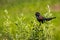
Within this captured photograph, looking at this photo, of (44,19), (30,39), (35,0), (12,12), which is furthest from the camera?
(35,0)

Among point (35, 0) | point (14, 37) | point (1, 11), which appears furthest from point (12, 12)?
point (14, 37)

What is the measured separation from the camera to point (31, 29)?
452 inches

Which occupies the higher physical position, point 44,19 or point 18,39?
point 44,19

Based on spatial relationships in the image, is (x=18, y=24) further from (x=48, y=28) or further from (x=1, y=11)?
(x=1, y=11)

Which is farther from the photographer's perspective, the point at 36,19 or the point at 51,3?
the point at 51,3

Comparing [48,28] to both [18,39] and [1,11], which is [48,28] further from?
[1,11]

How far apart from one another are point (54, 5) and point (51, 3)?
60 centimetres

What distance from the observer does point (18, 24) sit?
11438mm

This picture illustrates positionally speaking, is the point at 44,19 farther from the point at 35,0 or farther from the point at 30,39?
Answer: the point at 35,0

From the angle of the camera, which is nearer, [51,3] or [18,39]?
[18,39]

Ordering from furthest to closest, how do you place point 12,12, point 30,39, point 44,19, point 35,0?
1. point 35,0
2. point 12,12
3. point 30,39
4. point 44,19

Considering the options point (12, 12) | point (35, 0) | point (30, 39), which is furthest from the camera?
point (35, 0)

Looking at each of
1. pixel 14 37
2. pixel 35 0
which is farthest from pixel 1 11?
pixel 14 37

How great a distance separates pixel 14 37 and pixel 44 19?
1655 millimetres
